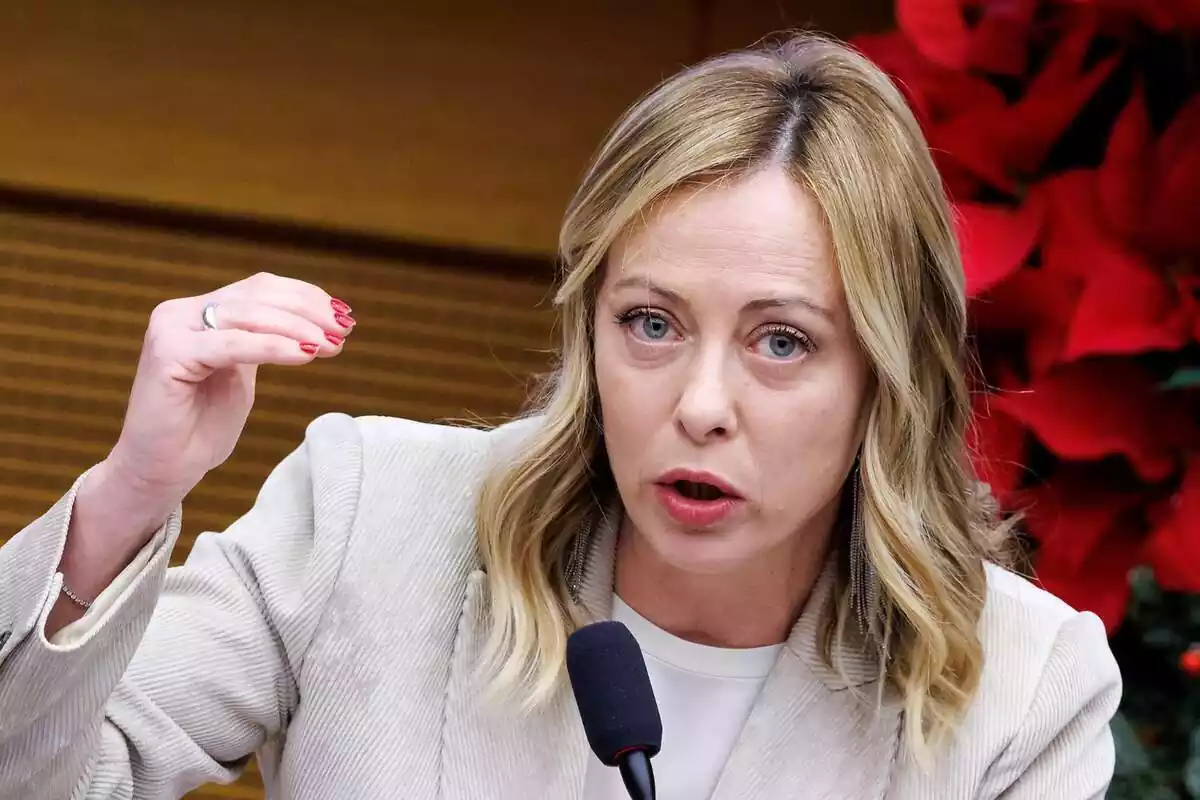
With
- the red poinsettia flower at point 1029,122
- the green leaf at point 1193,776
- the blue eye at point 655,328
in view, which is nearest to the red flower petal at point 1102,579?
the green leaf at point 1193,776

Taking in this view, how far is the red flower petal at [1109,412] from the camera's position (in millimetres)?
1397

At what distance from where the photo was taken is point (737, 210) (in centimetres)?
101

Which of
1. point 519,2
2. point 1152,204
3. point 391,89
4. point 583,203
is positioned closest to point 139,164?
point 391,89

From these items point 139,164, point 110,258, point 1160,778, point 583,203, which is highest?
point 583,203

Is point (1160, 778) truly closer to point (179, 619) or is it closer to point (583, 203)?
point (583, 203)

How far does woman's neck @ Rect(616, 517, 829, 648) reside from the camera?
117cm

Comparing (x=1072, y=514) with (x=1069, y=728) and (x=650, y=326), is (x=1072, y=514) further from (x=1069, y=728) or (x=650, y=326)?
(x=650, y=326)

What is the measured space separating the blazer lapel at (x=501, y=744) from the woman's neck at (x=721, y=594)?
0.11 meters

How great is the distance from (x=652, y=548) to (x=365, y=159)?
0.95 m

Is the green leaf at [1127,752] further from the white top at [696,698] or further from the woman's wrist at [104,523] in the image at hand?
the woman's wrist at [104,523]

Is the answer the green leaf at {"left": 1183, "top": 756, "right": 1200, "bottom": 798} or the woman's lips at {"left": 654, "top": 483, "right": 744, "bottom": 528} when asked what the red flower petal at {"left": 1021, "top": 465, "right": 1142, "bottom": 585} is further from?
the woman's lips at {"left": 654, "top": 483, "right": 744, "bottom": 528}

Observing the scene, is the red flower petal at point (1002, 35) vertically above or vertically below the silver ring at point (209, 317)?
below

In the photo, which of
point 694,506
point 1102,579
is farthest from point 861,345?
point 1102,579

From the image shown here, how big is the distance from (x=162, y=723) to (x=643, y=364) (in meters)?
0.42
